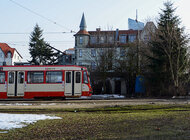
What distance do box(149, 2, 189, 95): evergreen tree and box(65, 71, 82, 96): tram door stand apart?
37.3 feet

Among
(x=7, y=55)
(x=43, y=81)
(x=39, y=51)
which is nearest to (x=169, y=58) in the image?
(x=43, y=81)

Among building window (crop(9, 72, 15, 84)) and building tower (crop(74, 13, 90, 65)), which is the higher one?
building tower (crop(74, 13, 90, 65))

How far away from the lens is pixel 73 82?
25781 millimetres

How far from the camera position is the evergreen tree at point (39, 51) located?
224ft

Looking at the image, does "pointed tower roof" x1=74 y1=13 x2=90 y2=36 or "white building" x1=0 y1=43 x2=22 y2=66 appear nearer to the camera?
"pointed tower roof" x1=74 y1=13 x2=90 y2=36

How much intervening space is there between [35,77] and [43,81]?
0.90 meters

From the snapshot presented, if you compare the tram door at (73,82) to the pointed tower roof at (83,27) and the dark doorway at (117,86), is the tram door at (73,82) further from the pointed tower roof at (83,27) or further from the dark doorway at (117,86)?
the pointed tower roof at (83,27)

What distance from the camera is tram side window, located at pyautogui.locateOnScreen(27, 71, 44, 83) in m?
25.9

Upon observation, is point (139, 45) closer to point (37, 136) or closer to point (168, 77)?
point (168, 77)

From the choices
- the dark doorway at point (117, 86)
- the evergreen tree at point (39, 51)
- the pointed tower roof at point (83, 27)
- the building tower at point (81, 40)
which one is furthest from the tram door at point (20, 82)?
the evergreen tree at point (39, 51)

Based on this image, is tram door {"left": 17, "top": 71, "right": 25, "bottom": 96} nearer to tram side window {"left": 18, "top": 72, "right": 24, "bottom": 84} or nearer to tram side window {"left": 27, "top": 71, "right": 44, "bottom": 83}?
tram side window {"left": 18, "top": 72, "right": 24, "bottom": 84}

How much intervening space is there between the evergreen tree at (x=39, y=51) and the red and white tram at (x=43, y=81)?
137 ft

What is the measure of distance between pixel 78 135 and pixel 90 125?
1.73 m

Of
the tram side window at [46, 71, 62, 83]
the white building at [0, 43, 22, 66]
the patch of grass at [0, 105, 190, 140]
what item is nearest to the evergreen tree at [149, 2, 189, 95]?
the tram side window at [46, 71, 62, 83]
